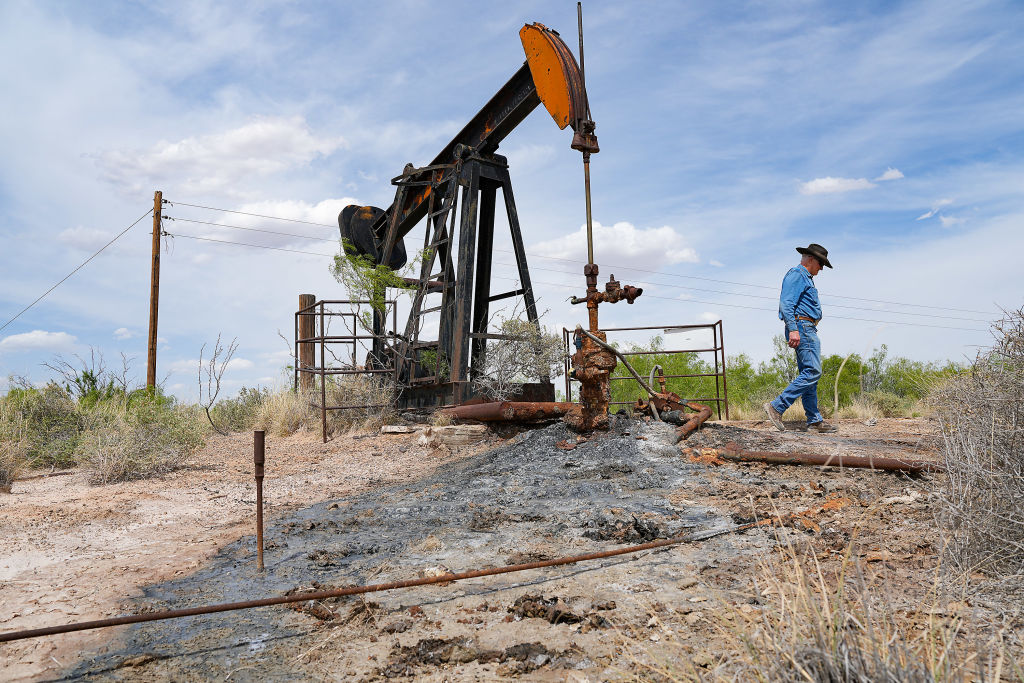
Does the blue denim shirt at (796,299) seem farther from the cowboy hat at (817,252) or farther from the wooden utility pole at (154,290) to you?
the wooden utility pole at (154,290)

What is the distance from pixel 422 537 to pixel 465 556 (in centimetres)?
62

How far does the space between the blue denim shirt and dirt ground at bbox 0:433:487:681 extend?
4.07 metres

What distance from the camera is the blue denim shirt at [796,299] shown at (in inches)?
283

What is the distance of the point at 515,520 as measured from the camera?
4.92m

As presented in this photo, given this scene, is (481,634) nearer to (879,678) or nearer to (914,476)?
(879,678)

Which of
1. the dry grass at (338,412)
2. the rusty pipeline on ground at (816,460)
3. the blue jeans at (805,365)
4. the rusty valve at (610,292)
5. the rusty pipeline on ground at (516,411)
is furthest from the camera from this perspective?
the dry grass at (338,412)

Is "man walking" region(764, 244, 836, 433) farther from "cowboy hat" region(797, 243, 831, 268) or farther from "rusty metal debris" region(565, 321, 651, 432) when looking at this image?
"rusty metal debris" region(565, 321, 651, 432)

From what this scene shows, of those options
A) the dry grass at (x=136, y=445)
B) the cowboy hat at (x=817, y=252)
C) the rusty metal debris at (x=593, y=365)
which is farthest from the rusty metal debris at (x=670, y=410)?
the dry grass at (x=136, y=445)

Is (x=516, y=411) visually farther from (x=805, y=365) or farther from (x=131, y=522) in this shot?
(x=131, y=522)

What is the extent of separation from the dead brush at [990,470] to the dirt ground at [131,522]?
4093mm

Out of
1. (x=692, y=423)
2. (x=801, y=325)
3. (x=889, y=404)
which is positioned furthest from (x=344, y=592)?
(x=889, y=404)

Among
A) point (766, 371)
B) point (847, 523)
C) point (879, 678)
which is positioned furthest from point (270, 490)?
point (766, 371)

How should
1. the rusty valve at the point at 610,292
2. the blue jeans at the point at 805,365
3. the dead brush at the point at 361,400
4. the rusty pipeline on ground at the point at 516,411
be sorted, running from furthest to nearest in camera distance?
the dead brush at the point at 361,400, the rusty pipeline on ground at the point at 516,411, the blue jeans at the point at 805,365, the rusty valve at the point at 610,292

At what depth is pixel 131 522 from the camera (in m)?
6.00
